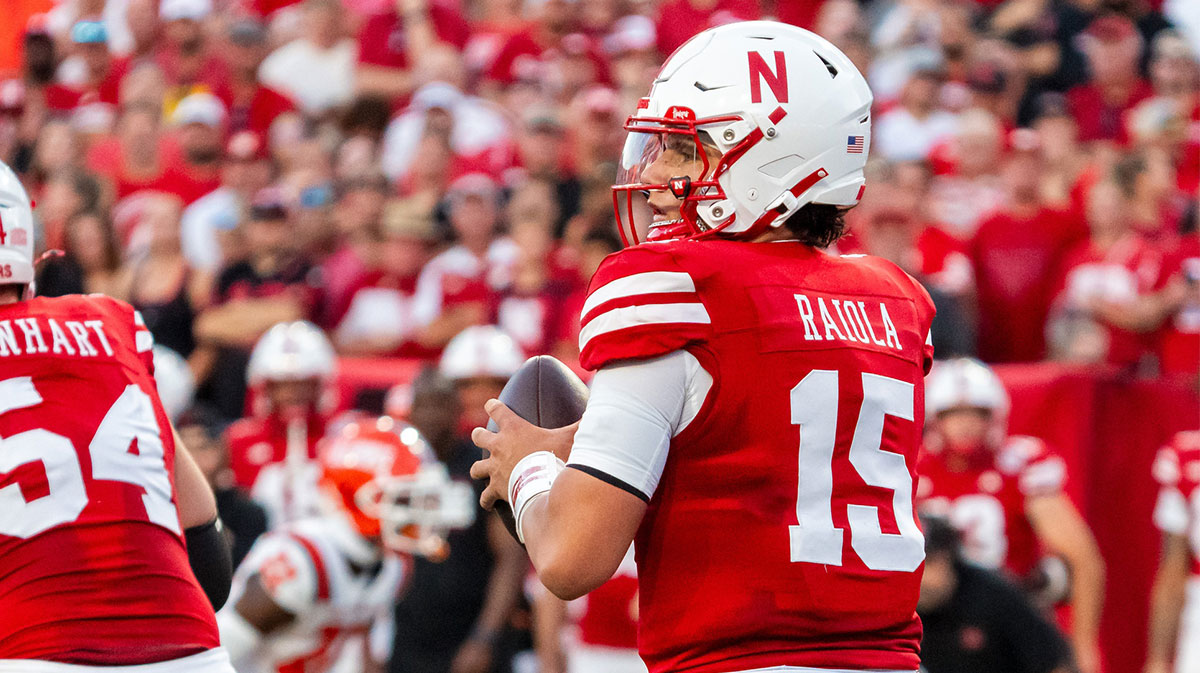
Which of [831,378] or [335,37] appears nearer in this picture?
[831,378]

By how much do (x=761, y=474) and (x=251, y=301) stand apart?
6.40 meters

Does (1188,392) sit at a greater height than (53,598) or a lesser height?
lesser

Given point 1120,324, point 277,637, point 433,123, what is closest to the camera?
point 277,637

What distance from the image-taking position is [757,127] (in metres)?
2.67

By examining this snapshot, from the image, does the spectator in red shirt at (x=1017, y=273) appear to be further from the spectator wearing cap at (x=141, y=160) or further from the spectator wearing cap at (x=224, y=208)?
the spectator wearing cap at (x=141, y=160)

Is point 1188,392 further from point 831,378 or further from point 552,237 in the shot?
point 831,378

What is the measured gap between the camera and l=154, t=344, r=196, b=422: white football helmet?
772 cm

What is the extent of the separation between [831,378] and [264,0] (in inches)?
393

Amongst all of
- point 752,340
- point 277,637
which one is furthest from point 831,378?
point 277,637

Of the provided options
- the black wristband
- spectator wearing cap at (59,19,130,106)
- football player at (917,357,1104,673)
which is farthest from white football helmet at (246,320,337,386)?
spectator wearing cap at (59,19,130,106)

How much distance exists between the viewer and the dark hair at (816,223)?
2748 millimetres

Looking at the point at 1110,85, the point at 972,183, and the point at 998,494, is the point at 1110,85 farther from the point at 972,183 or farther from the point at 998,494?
the point at 998,494

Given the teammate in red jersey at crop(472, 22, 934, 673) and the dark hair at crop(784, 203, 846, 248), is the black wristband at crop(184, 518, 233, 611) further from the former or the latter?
the dark hair at crop(784, 203, 846, 248)

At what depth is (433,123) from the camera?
9.25 metres
